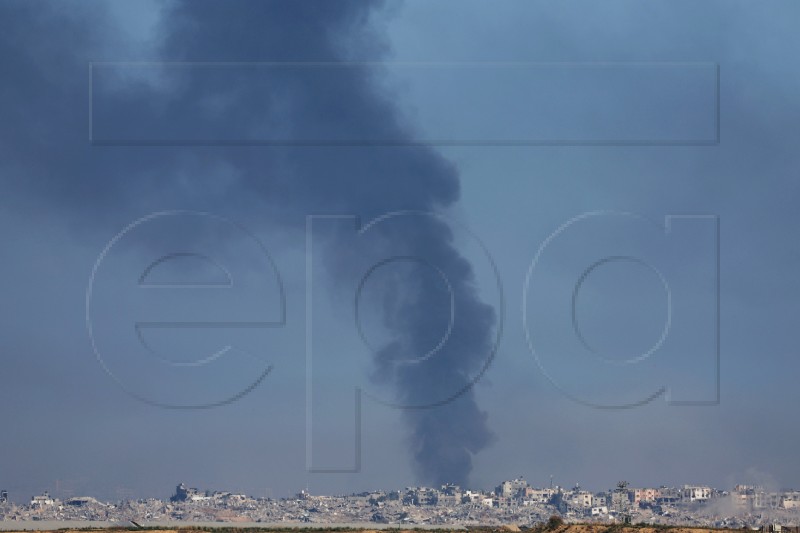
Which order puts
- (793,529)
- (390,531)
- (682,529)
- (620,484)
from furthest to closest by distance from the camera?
(390,531)
(620,484)
(793,529)
(682,529)

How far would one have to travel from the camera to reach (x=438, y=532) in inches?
7835

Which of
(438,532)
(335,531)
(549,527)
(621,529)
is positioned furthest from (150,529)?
(621,529)

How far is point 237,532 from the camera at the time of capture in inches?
7702

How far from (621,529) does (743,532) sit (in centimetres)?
1114

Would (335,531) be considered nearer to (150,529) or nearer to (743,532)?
(150,529)

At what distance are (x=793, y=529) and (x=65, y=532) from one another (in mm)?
96455

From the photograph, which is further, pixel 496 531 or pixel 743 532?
pixel 496 531

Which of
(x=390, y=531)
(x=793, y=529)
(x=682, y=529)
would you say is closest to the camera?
(x=682, y=529)

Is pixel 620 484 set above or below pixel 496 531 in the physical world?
above

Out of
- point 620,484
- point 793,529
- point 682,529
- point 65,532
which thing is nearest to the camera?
point 682,529

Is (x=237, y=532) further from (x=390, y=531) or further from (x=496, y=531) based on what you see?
(x=496, y=531)

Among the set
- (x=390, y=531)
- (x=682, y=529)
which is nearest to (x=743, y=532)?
(x=682, y=529)

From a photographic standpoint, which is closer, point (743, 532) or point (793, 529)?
point (743, 532)

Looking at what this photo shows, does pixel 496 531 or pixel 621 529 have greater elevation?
pixel 621 529
